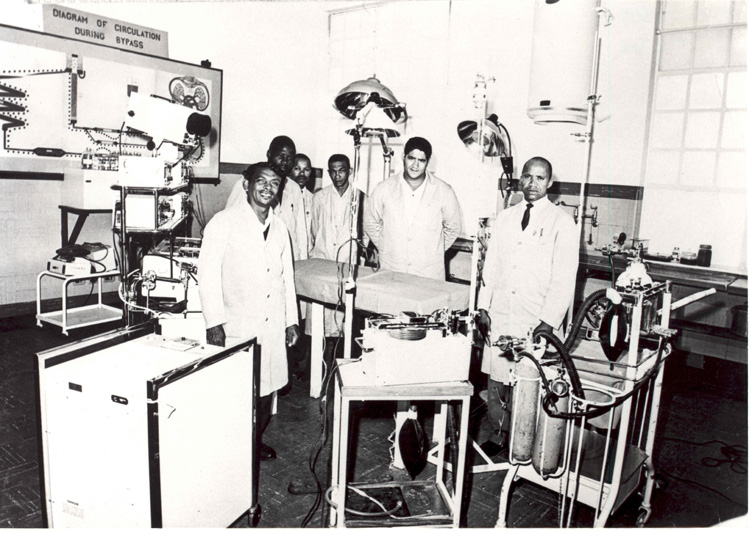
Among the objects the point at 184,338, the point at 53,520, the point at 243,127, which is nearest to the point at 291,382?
the point at 184,338

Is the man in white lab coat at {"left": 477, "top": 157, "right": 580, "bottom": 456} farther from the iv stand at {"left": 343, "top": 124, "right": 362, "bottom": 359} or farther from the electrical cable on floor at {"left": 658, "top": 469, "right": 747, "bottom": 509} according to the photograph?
the electrical cable on floor at {"left": 658, "top": 469, "right": 747, "bottom": 509}

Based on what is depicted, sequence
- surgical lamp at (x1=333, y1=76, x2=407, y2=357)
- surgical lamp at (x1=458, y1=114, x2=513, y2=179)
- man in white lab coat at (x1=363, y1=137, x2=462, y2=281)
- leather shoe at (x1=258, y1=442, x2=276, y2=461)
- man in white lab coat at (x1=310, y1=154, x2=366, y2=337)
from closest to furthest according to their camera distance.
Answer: surgical lamp at (x1=333, y1=76, x2=407, y2=357) < leather shoe at (x1=258, y1=442, x2=276, y2=461) < surgical lamp at (x1=458, y1=114, x2=513, y2=179) < man in white lab coat at (x1=363, y1=137, x2=462, y2=281) < man in white lab coat at (x1=310, y1=154, x2=366, y2=337)

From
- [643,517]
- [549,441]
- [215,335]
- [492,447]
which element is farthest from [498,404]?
[215,335]

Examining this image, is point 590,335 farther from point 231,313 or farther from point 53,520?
point 53,520

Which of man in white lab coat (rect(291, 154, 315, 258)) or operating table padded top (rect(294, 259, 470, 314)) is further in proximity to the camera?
man in white lab coat (rect(291, 154, 315, 258))

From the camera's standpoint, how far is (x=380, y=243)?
12.8 ft

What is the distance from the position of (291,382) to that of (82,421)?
220cm

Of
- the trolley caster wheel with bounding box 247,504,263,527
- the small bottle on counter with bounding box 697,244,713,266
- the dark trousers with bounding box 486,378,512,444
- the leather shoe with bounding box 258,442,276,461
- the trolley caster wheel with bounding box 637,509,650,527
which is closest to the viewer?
the trolley caster wheel with bounding box 247,504,263,527

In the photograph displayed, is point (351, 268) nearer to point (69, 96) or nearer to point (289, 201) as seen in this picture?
point (289, 201)

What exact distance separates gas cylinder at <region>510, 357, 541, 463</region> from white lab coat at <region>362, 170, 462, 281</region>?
168cm

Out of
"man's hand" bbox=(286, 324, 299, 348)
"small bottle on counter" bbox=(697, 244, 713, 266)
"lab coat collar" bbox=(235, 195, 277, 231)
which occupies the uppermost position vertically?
"lab coat collar" bbox=(235, 195, 277, 231)

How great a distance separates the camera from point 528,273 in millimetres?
3018

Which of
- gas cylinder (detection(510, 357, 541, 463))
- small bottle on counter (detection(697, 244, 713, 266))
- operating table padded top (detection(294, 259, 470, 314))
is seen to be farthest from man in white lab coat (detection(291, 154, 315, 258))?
small bottle on counter (detection(697, 244, 713, 266))

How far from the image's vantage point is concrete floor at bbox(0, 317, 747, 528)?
2.44m
